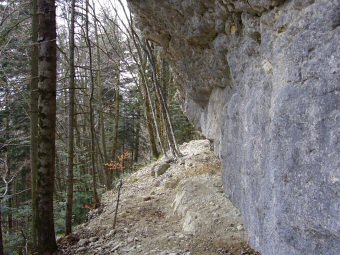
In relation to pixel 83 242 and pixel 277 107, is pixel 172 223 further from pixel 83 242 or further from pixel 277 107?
pixel 277 107

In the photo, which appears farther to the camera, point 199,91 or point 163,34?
point 199,91

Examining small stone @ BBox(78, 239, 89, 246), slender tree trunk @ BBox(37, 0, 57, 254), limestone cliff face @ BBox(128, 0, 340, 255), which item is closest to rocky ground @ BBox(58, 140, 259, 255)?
small stone @ BBox(78, 239, 89, 246)

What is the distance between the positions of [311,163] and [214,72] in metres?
3.72

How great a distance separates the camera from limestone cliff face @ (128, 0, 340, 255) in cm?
305

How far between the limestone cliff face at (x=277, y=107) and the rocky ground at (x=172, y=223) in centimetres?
45

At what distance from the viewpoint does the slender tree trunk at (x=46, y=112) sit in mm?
6445

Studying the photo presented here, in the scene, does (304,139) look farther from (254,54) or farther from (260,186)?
(254,54)

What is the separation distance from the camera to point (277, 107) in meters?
3.66

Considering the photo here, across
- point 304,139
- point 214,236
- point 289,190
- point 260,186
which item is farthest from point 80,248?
point 304,139

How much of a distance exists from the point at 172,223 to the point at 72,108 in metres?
3.70

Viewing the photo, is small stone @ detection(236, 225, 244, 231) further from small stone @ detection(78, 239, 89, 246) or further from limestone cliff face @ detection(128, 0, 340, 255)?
small stone @ detection(78, 239, 89, 246)

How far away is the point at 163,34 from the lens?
7250mm

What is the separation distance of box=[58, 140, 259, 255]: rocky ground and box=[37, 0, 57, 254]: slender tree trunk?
94 centimetres

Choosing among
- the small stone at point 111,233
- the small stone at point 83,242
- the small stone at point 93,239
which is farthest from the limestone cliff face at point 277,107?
the small stone at point 83,242
